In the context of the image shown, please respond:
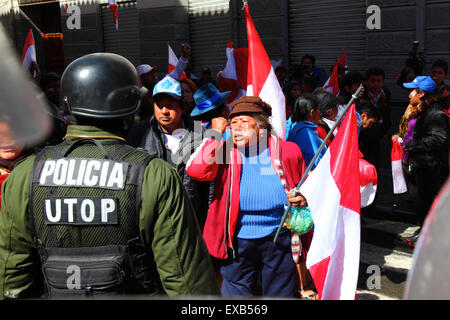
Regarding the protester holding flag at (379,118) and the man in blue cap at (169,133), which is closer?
the man in blue cap at (169,133)

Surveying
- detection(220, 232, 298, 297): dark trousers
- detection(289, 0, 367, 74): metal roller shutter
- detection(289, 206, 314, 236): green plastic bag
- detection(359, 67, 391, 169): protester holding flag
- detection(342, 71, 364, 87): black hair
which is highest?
detection(289, 0, 367, 74): metal roller shutter

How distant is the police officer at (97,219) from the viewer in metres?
2.09

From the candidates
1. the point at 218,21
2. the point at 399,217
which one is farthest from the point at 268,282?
the point at 218,21

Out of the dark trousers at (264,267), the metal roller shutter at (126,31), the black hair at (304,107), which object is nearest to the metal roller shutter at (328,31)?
the metal roller shutter at (126,31)

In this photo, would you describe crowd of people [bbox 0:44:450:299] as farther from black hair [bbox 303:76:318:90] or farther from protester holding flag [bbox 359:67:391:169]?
black hair [bbox 303:76:318:90]

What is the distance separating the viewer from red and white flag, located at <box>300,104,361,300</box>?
365cm

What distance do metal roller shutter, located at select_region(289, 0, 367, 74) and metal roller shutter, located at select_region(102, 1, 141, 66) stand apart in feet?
17.2

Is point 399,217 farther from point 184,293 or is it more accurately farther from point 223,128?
point 184,293

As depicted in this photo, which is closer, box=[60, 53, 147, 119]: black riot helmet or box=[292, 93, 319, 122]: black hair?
box=[60, 53, 147, 119]: black riot helmet

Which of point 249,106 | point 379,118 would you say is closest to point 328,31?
point 379,118

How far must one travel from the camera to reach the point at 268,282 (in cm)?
371

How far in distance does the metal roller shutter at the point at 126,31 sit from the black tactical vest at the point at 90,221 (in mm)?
12830

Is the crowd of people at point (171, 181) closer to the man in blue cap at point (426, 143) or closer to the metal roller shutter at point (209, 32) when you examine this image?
the man in blue cap at point (426, 143)

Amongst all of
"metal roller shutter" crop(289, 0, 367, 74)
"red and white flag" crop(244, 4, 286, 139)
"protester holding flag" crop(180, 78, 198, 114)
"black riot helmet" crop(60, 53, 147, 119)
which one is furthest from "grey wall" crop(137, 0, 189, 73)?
"black riot helmet" crop(60, 53, 147, 119)
